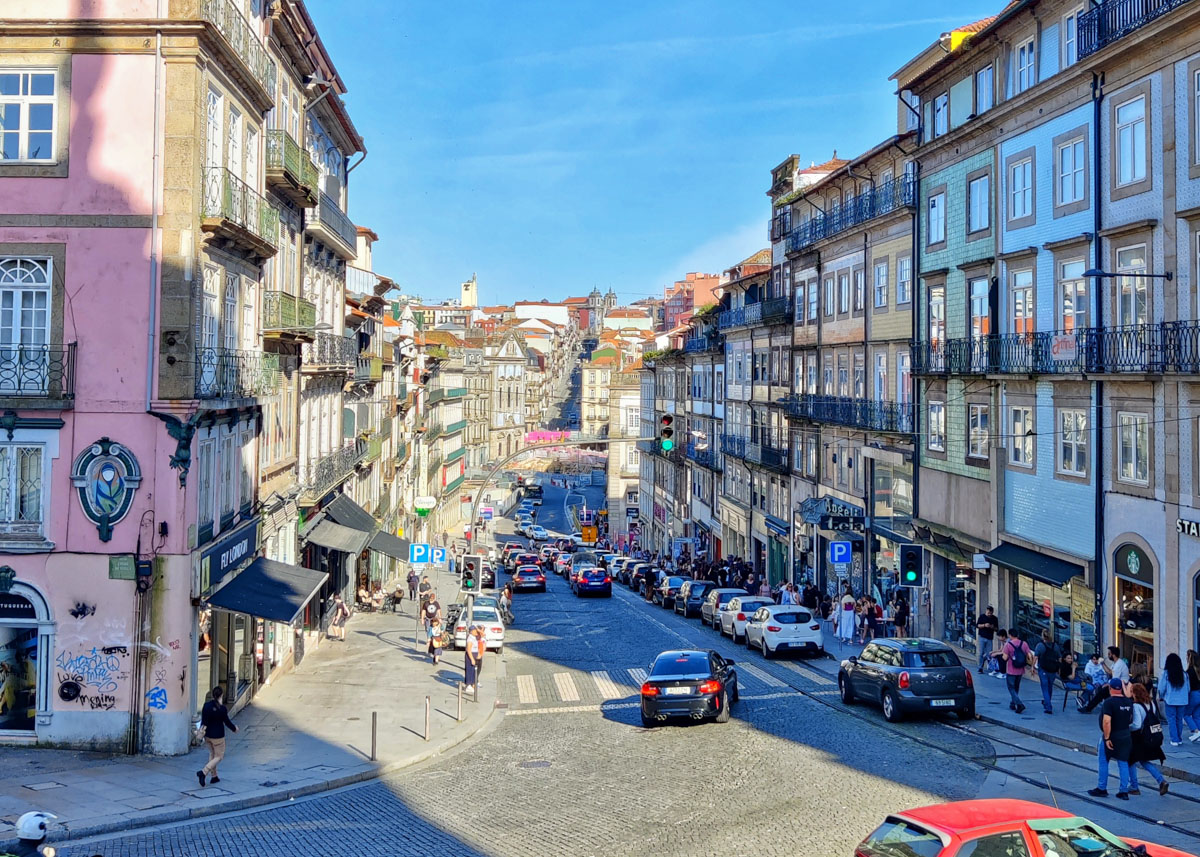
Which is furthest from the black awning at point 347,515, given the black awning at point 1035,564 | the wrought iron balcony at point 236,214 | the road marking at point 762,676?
the black awning at point 1035,564

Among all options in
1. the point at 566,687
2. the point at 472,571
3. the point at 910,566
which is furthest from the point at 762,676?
the point at 472,571

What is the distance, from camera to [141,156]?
793 inches

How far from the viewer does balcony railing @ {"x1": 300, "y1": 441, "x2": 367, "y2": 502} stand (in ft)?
107

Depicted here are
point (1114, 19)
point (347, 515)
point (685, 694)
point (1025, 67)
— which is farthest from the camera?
point (347, 515)

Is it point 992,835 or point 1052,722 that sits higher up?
point 992,835

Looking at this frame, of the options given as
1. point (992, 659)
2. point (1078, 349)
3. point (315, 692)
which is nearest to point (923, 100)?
point (1078, 349)

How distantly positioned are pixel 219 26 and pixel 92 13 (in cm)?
208

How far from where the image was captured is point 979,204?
102 feet

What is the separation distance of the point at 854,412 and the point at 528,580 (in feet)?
73.1

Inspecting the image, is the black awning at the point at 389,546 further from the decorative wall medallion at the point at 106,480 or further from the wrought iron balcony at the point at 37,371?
the wrought iron balcony at the point at 37,371

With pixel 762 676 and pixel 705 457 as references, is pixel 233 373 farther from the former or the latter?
pixel 705 457

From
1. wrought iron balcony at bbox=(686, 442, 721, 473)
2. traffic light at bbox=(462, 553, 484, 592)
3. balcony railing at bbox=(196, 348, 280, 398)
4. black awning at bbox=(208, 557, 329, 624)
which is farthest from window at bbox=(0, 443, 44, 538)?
wrought iron balcony at bbox=(686, 442, 721, 473)

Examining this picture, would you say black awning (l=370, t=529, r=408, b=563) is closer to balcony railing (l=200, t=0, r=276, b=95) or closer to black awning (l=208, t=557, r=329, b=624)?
black awning (l=208, t=557, r=329, b=624)

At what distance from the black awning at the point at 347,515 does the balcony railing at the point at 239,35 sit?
543 inches
